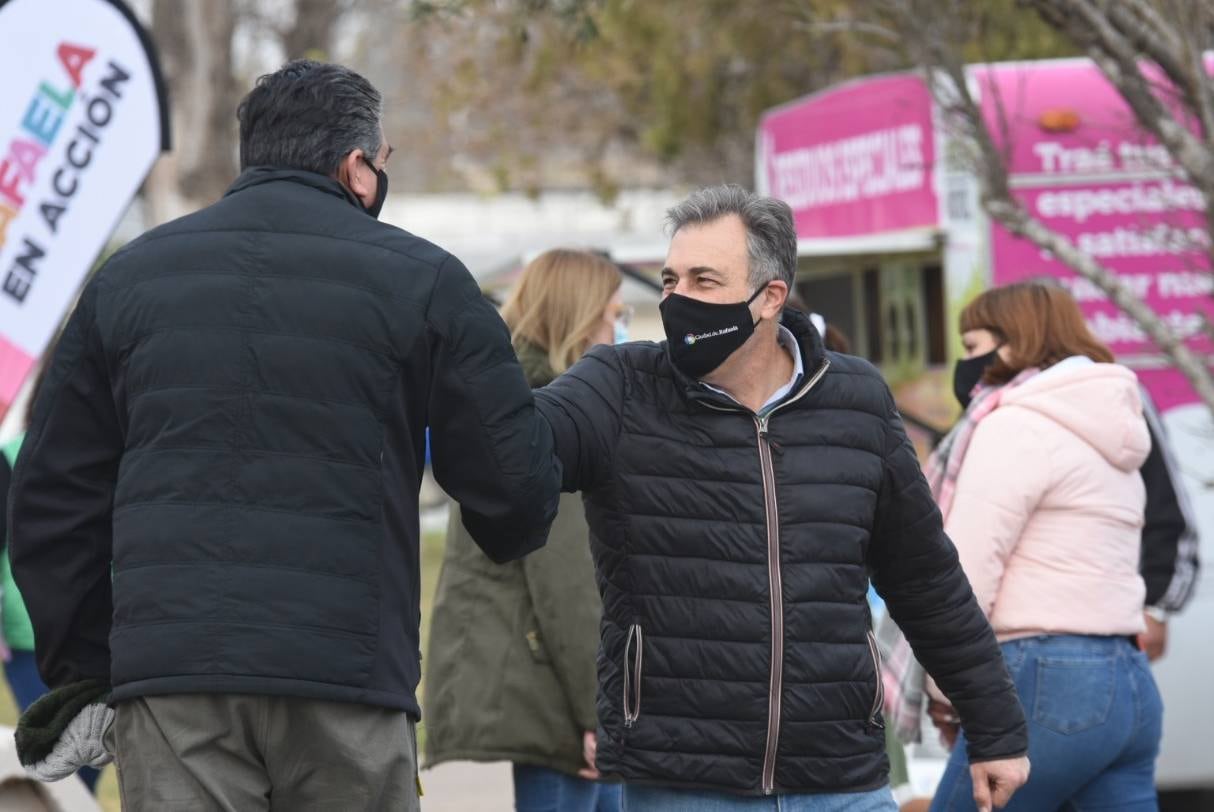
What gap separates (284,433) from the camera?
275 centimetres

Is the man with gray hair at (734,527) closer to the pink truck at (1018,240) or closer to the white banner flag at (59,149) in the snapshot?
the white banner flag at (59,149)

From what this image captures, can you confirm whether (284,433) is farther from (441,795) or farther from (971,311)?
(441,795)

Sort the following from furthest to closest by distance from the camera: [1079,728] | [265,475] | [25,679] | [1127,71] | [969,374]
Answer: [1127,71] < [25,679] < [969,374] < [1079,728] < [265,475]

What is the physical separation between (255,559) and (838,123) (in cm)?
762

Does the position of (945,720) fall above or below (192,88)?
below

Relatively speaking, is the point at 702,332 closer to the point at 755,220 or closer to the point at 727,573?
the point at 755,220

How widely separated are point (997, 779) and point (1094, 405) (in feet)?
3.97

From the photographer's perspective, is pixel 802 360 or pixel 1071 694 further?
pixel 1071 694

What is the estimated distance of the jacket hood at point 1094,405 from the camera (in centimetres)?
449

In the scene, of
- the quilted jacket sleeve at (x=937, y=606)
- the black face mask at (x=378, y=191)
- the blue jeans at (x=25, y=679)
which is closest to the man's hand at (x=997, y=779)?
the quilted jacket sleeve at (x=937, y=606)

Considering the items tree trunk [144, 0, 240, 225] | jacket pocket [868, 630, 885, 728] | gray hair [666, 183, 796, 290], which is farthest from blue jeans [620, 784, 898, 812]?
tree trunk [144, 0, 240, 225]

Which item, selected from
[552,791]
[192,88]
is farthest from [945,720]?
[192,88]

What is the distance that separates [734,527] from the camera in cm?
318

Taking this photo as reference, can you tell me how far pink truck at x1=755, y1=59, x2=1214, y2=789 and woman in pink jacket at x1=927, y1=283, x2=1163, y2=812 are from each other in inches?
89.0
